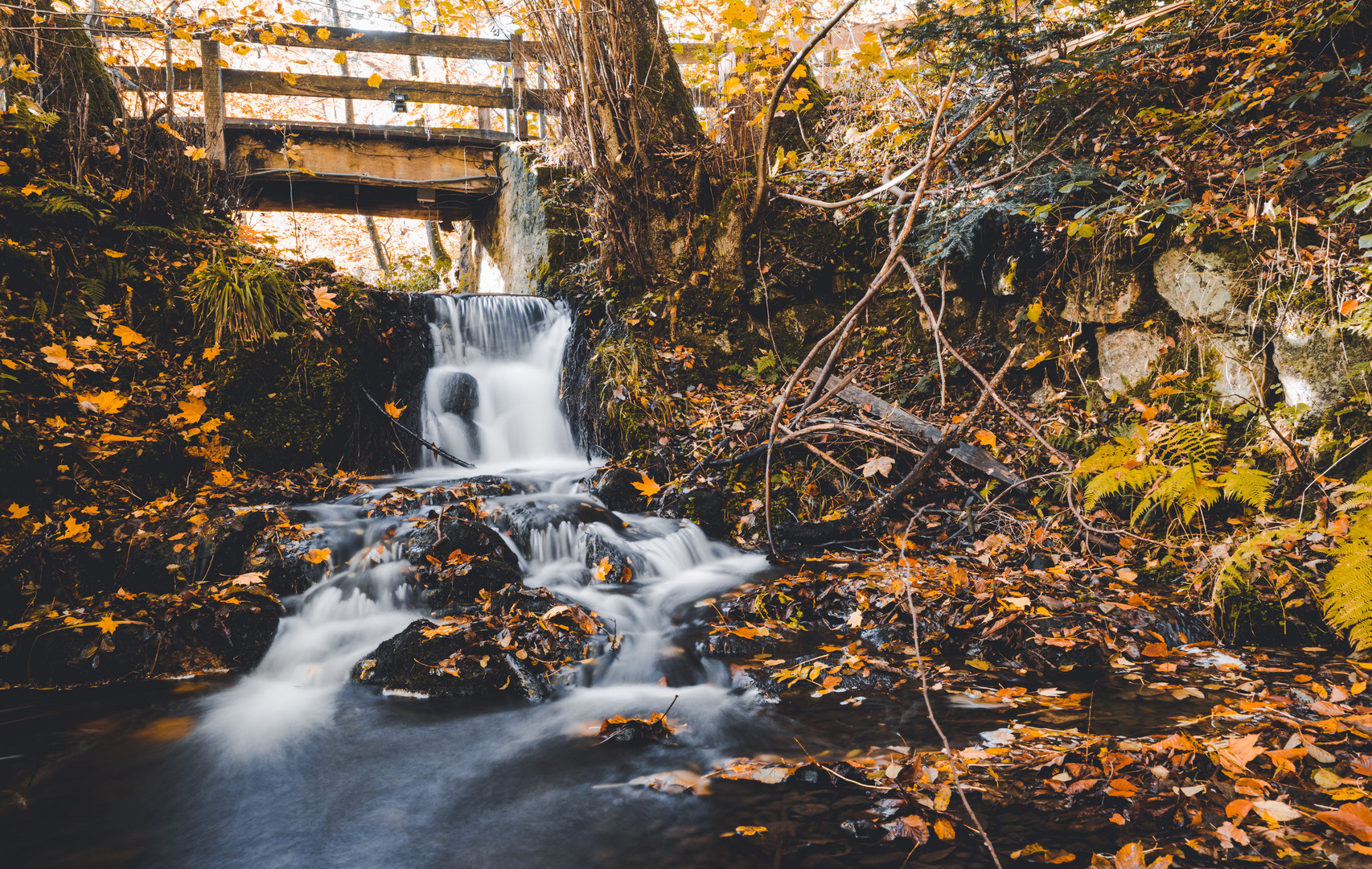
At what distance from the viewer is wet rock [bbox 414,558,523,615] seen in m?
4.21

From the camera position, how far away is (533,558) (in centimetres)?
489

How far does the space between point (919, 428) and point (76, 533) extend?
19.9 ft

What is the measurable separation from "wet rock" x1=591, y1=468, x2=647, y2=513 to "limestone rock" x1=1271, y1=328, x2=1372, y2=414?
4.67m

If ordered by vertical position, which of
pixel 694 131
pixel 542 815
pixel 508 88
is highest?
pixel 508 88

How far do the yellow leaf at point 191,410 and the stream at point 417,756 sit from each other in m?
1.96

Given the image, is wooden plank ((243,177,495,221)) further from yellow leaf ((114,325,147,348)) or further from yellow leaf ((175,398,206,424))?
yellow leaf ((175,398,206,424))

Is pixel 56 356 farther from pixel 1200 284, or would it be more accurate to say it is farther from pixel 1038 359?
pixel 1200 284

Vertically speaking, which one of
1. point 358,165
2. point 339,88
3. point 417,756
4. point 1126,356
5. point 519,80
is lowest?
point 417,756

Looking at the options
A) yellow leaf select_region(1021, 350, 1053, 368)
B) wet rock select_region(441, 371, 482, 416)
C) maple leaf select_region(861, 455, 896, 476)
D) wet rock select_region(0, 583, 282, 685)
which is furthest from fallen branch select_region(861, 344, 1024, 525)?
wet rock select_region(441, 371, 482, 416)

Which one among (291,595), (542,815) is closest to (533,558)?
(291,595)

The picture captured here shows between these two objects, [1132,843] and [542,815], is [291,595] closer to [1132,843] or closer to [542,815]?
[542,815]

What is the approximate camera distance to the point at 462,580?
4250mm

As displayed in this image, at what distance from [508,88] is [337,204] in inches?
144

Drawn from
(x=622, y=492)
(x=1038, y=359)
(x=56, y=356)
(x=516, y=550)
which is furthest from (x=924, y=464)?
(x=56, y=356)
